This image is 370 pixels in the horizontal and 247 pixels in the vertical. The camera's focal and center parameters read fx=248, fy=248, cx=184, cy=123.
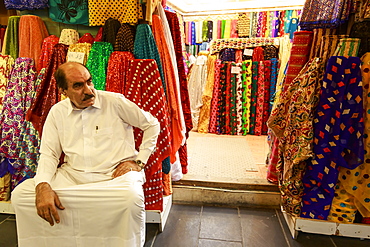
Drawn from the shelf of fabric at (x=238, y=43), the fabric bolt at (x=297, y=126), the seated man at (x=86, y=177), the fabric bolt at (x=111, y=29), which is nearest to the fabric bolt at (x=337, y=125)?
the fabric bolt at (x=297, y=126)

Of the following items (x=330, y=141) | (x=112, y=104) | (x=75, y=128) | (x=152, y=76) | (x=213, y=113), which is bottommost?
(x=213, y=113)

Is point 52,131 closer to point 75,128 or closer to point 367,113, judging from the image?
point 75,128

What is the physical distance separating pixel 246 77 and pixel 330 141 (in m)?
2.58

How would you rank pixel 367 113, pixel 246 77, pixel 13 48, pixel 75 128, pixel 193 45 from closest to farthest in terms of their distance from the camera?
pixel 75 128 → pixel 367 113 → pixel 13 48 → pixel 246 77 → pixel 193 45

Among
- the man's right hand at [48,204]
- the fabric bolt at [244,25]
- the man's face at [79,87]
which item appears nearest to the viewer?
the man's right hand at [48,204]

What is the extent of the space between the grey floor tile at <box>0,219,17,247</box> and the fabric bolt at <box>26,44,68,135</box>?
2.76 feet

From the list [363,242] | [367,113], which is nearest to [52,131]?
[367,113]

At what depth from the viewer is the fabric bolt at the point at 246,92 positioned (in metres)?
4.09

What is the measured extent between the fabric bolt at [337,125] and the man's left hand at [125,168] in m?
1.23

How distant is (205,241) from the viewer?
6.16 ft

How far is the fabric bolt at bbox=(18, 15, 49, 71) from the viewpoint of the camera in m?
2.10

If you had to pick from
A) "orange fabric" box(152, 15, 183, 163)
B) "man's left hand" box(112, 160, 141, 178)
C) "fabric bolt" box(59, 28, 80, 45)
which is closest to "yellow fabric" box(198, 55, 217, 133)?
"orange fabric" box(152, 15, 183, 163)

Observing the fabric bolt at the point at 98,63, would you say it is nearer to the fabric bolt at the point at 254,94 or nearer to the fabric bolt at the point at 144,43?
the fabric bolt at the point at 144,43

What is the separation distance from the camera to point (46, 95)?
2002 mm
